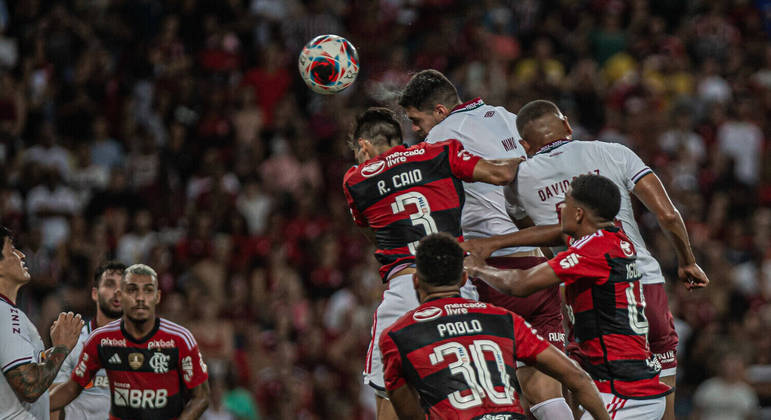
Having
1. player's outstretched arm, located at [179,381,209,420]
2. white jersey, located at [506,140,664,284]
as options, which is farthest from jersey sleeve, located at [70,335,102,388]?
white jersey, located at [506,140,664,284]

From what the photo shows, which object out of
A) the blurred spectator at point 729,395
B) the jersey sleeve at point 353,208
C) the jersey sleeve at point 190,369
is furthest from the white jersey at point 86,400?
the blurred spectator at point 729,395

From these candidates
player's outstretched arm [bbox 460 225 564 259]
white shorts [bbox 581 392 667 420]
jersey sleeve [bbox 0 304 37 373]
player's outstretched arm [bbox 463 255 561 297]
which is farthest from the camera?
jersey sleeve [bbox 0 304 37 373]

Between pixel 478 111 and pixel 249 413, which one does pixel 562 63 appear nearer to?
pixel 249 413

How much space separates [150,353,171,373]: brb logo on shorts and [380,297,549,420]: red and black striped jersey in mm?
2690

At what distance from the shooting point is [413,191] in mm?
7172

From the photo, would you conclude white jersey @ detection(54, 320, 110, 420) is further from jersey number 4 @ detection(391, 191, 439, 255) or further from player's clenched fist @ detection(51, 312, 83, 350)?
jersey number 4 @ detection(391, 191, 439, 255)

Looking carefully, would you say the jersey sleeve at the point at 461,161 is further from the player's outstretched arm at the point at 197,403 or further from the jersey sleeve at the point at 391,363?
the player's outstretched arm at the point at 197,403

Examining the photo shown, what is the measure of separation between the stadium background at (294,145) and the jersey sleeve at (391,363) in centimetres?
682

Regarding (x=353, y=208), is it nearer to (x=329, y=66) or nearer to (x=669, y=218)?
(x=329, y=66)

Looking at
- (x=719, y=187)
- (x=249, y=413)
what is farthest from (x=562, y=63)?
(x=249, y=413)

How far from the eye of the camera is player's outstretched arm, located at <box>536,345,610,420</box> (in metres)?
5.91

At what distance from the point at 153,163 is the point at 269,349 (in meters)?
3.62

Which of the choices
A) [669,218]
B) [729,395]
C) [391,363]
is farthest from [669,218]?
[729,395]

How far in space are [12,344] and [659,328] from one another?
14.8 ft
